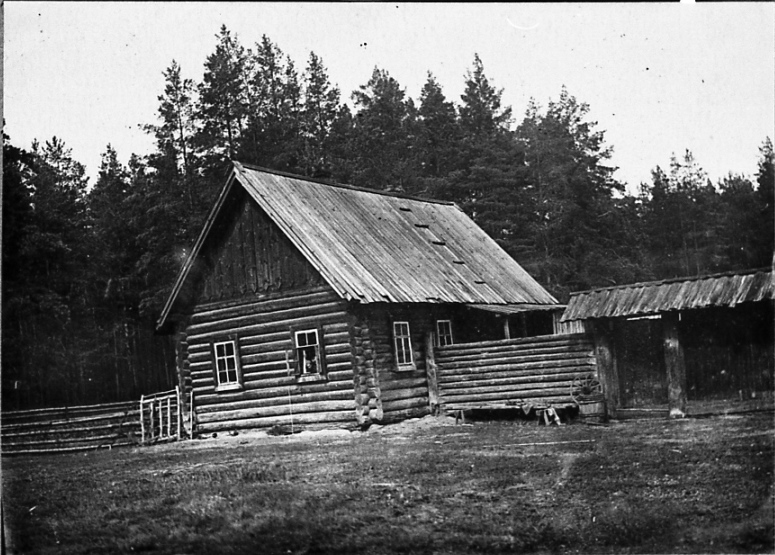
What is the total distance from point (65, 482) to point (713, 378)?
497 inches

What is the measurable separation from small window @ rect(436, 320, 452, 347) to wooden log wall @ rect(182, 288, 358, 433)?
12.9ft

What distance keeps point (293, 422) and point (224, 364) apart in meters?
2.93

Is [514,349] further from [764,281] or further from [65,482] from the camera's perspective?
[65,482]

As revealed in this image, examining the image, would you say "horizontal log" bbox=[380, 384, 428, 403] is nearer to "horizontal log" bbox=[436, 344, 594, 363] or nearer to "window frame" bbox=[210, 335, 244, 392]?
"horizontal log" bbox=[436, 344, 594, 363]

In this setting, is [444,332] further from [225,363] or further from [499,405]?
[225,363]

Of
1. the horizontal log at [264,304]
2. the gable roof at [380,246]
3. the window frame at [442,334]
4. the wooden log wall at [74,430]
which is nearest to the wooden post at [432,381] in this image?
the window frame at [442,334]

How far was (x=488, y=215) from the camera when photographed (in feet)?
127

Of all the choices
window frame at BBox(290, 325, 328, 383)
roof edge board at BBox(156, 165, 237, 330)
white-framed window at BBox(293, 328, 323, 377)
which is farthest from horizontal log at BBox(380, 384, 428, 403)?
roof edge board at BBox(156, 165, 237, 330)

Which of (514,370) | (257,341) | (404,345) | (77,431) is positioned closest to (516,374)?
(514,370)

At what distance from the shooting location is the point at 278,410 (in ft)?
69.4

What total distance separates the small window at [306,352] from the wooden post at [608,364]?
6.89 metres

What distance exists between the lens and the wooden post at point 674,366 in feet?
54.9

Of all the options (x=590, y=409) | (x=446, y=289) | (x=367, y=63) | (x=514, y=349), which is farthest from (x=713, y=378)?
(x=367, y=63)

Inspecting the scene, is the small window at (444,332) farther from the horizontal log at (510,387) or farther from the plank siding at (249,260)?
the plank siding at (249,260)
